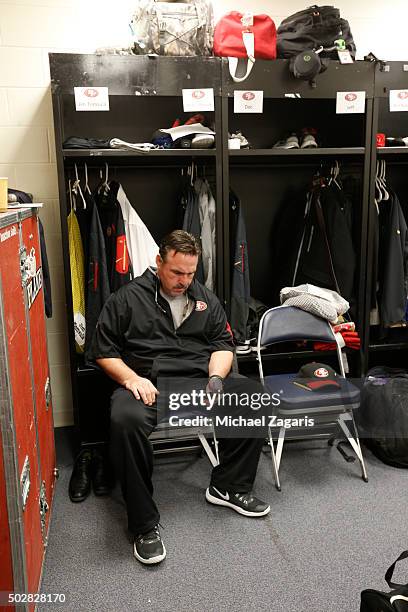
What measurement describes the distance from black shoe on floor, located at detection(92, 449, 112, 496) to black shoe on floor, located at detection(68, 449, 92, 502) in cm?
3

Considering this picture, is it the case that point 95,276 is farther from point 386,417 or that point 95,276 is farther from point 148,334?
A: point 386,417

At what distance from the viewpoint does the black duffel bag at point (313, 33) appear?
9.26 feet

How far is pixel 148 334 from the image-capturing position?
8.34ft

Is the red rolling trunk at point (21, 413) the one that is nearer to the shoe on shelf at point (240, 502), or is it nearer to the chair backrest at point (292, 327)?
the shoe on shelf at point (240, 502)

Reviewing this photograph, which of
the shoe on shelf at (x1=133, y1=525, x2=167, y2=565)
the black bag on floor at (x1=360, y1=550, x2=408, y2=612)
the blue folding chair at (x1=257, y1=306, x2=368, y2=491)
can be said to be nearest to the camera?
the black bag on floor at (x1=360, y1=550, x2=408, y2=612)

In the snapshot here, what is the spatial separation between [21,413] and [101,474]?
1.12m

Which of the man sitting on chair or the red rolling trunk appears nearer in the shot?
the red rolling trunk

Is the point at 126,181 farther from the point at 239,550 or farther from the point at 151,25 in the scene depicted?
the point at 239,550

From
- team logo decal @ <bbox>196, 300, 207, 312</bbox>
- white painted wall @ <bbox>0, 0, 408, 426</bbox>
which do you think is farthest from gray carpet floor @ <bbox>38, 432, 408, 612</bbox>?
white painted wall @ <bbox>0, 0, 408, 426</bbox>

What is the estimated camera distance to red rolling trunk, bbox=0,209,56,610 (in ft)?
5.00

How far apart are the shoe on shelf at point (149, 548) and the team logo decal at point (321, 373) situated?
1108 millimetres

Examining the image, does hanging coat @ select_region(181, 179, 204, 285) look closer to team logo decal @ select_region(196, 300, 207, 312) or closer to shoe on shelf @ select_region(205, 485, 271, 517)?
team logo decal @ select_region(196, 300, 207, 312)

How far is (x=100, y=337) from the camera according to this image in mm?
2484

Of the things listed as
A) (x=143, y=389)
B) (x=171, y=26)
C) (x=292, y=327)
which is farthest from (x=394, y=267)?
(x=171, y=26)
